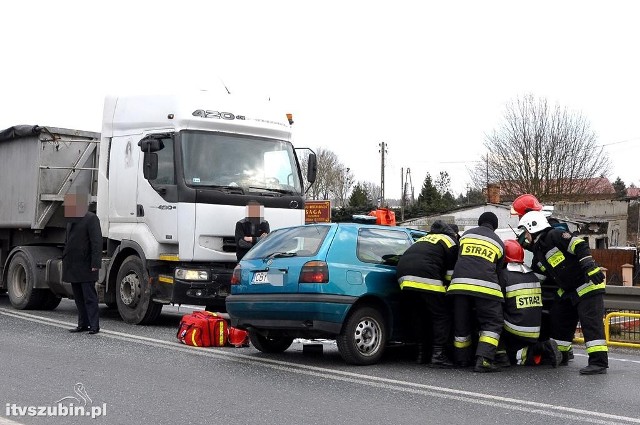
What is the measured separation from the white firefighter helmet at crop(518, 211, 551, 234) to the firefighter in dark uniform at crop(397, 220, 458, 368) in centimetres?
77

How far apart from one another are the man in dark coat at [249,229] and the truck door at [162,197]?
89 centimetres

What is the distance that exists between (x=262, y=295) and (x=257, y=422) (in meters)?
2.93

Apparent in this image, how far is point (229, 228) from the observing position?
12.1m

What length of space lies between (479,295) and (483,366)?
28.2 inches

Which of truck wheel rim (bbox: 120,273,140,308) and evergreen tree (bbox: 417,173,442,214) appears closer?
truck wheel rim (bbox: 120,273,140,308)

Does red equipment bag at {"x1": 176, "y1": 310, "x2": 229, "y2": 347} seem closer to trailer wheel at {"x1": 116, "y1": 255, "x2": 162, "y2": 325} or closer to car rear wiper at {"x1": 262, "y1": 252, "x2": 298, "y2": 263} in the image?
car rear wiper at {"x1": 262, "y1": 252, "x2": 298, "y2": 263}

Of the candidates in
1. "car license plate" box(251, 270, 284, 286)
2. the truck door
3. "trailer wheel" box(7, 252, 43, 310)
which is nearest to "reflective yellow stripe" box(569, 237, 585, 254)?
"car license plate" box(251, 270, 284, 286)

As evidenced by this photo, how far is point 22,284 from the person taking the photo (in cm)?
1502

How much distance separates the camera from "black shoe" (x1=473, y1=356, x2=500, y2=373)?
8500 millimetres

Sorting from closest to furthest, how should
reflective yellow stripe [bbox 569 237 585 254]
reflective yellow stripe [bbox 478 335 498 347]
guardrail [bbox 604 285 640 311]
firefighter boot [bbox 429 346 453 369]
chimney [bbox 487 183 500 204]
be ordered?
reflective yellow stripe [bbox 478 335 498 347] < reflective yellow stripe [bbox 569 237 585 254] < firefighter boot [bbox 429 346 453 369] < guardrail [bbox 604 285 640 311] < chimney [bbox 487 183 500 204]

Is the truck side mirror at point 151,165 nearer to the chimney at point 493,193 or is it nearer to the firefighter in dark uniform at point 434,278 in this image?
the firefighter in dark uniform at point 434,278

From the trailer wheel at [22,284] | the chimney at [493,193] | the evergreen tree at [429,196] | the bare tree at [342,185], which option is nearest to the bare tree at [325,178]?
the bare tree at [342,185]

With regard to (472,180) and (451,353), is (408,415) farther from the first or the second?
(472,180)

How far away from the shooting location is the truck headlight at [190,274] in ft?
38.7
